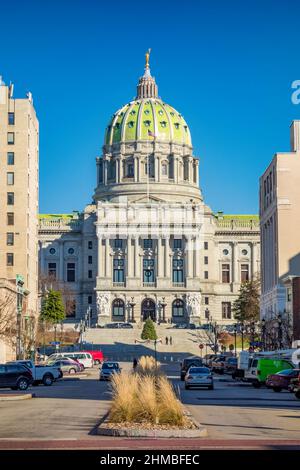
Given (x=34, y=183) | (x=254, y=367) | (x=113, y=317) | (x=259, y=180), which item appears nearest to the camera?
(x=254, y=367)

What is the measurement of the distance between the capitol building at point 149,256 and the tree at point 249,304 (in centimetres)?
1685

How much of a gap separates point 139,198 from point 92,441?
544 ft

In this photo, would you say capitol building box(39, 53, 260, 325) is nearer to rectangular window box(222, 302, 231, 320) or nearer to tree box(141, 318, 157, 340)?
rectangular window box(222, 302, 231, 320)

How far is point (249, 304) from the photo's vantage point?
152750 millimetres

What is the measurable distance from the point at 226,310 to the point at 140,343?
153 feet

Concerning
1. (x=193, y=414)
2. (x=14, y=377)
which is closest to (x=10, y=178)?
(x=14, y=377)

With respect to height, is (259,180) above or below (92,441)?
above

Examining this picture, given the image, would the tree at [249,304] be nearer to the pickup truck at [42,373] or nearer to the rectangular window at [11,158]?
the rectangular window at [11,158]

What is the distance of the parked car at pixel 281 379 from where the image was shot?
5042cm

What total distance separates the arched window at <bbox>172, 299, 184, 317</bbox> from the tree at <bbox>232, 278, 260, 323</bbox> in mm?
17122

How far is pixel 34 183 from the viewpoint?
10794 centimetres

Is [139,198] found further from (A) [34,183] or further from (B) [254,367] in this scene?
(B) [254,367]

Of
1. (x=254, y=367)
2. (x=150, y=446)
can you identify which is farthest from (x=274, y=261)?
(x=150, y=446)
